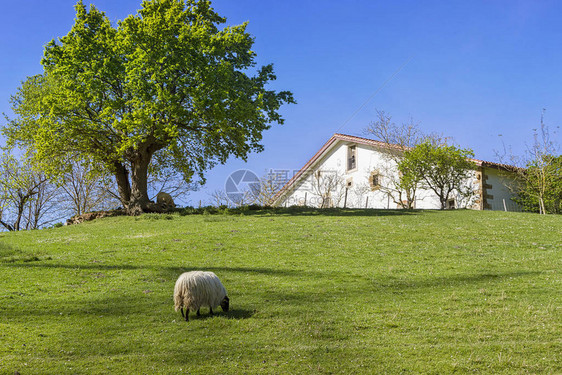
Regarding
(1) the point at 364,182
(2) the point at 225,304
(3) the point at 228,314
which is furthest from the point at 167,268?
(1) the point at 364,182

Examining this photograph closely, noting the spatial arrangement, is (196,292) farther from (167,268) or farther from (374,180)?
(374,180)

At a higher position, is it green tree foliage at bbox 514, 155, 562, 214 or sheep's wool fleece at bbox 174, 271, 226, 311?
green tree foliage at bbox 514, 155, 562, 214

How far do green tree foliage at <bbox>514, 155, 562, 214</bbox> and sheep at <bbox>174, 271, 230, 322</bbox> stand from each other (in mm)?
→ 40451

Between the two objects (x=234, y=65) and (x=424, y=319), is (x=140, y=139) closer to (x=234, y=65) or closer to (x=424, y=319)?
(x=234, y=65)

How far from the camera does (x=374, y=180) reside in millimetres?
54969

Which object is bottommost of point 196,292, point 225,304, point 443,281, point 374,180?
point 225,304

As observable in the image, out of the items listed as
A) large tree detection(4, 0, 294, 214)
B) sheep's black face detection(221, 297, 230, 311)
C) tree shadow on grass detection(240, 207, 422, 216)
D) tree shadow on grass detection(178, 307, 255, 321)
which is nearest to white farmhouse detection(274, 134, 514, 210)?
tree shadow on grass detection(240, 207, 422, 216)

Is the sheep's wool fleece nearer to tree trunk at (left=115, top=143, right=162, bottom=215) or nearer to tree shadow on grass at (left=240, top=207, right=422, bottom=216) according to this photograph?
tree shadow on grass at (left=240, top=207, right=422, bottom=216)

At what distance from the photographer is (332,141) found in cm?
6156

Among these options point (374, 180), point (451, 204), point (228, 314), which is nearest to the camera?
point (228, 314)

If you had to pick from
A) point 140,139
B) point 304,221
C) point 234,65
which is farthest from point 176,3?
point 304,221

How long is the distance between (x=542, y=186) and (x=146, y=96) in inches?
1463

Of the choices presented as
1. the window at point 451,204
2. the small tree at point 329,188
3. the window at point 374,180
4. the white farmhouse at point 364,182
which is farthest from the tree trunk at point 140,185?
the window at point 451,204

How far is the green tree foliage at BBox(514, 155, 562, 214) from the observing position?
46031 mm
